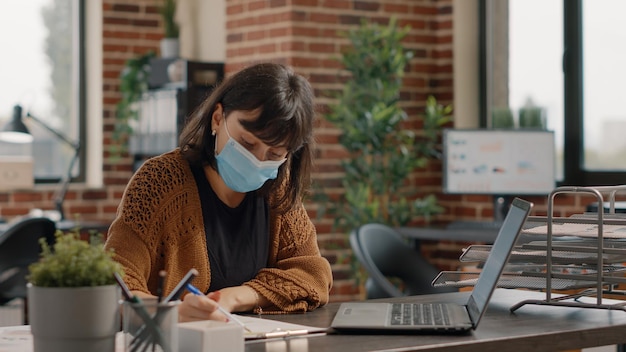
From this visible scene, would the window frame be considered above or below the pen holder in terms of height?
above

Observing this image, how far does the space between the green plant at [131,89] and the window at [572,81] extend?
203 centimetres

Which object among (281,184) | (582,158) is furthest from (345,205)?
(281,184)

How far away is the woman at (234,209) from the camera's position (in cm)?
229

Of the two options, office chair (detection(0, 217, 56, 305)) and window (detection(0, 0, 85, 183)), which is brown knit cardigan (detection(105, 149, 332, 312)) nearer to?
office chair (detection(0, 217, 56, 305))

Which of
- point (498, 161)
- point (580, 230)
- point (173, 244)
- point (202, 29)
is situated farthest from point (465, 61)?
point (173, 244)

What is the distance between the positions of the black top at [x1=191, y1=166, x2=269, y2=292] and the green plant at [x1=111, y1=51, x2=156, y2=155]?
3542 millimetres

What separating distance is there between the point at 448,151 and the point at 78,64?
7.94ft

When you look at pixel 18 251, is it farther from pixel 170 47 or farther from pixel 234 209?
pixel 234 209

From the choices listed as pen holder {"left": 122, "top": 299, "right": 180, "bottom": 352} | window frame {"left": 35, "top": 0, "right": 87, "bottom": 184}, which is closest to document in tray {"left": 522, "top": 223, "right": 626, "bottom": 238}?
pen holder {"left": 122, "top": 299, "right": 180, "bottom": 352}

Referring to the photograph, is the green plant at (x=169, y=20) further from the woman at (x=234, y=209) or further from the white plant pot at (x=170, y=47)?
the woman at (x=234, y=209)

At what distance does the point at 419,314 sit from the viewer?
2.10 meters

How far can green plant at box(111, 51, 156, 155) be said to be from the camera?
5.93 meters

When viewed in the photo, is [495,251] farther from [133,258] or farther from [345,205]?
[345,205]

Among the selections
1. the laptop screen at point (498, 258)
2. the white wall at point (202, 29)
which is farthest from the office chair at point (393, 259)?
the laptop screen at point (498, 258)
